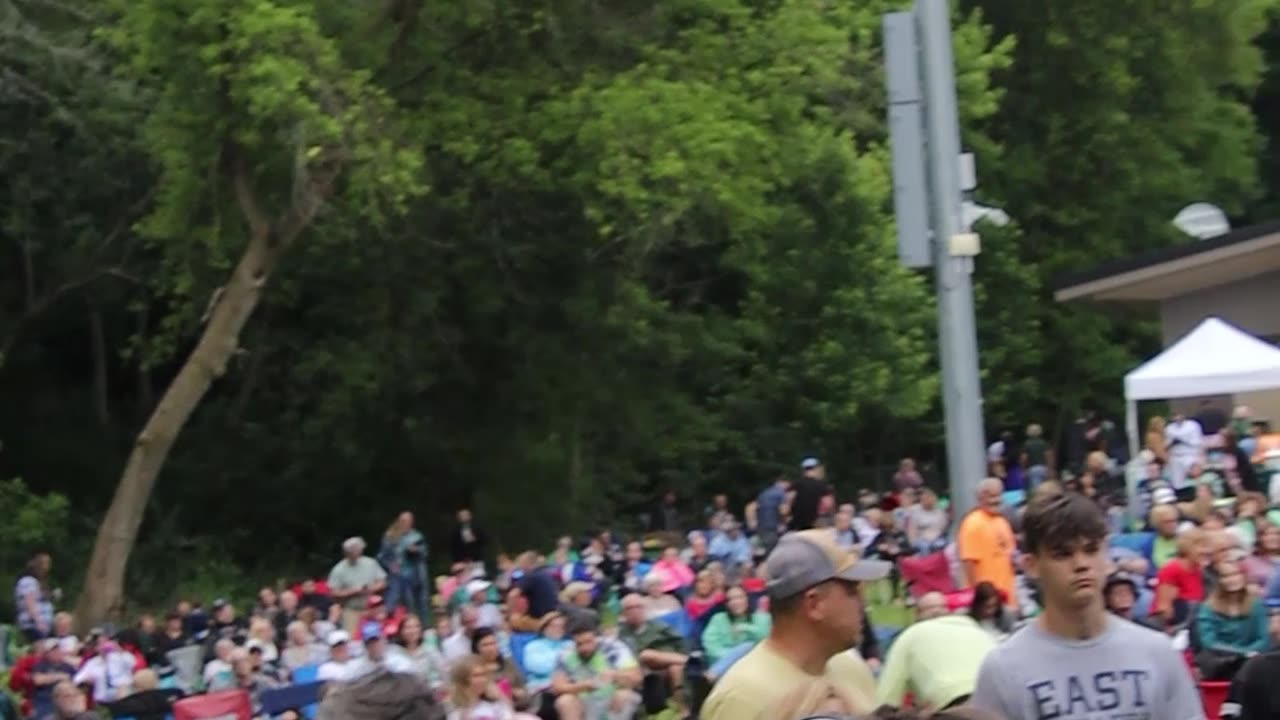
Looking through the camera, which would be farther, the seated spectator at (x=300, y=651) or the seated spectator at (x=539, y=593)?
the seated spectator at (x=300, y=651)

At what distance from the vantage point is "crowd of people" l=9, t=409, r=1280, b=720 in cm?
438

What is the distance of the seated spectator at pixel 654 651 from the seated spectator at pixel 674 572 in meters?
3.51

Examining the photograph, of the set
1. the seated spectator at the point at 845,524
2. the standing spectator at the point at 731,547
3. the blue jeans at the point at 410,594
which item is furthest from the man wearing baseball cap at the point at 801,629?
the blue jeans at the point at 410,594

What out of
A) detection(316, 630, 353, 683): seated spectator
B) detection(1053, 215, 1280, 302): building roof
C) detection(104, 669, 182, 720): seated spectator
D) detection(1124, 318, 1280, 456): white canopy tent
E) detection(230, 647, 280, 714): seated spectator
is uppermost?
detection(1053, 215, 1280, 302): building roof

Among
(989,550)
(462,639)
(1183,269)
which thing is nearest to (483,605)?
(462,639)

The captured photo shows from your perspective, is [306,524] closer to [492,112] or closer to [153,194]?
[153,194]

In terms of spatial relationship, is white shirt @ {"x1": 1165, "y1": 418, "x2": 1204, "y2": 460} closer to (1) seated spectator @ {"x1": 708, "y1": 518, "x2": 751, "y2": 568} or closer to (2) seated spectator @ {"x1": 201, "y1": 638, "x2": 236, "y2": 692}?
(1) seated spectator @ {"x1": 708, "y1": 518, "x2": 751, "y2": 568}

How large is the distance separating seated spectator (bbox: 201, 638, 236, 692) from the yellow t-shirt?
47.5 feet

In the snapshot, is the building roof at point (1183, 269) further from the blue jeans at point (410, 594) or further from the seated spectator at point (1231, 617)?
the seated spectator at point (1231, 617)

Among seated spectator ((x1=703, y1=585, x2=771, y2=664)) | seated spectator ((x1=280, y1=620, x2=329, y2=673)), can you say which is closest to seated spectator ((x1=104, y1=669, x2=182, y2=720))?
seated spectator ((x1=280, y1=620, x2=329, y2=673))

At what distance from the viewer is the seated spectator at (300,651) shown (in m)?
19.0

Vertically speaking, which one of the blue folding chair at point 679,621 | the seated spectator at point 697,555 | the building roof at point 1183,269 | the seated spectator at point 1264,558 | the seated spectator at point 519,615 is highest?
the building roof at point 1183,269

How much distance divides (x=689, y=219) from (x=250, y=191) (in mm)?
5734

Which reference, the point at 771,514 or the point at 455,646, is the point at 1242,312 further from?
the point at 455,646
